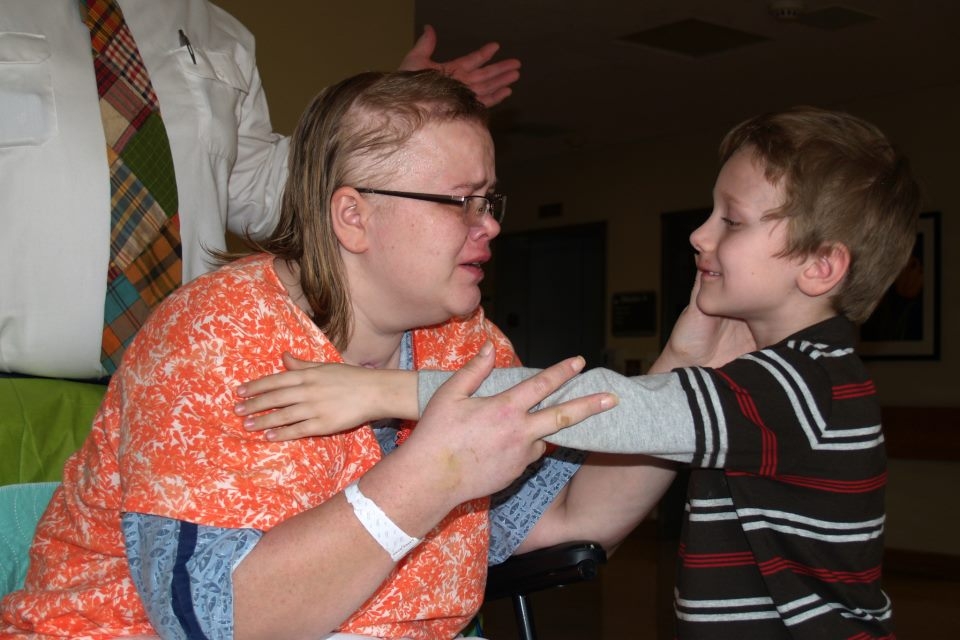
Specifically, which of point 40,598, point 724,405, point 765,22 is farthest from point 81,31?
point 765,22

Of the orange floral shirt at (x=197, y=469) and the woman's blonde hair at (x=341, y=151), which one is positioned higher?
the woman's blonde hair at (x=341, y=151)

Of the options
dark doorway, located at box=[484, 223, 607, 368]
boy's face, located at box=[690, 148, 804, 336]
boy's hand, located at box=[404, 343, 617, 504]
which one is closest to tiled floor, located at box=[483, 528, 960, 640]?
boy's face, located at box=[690, 148, 804, 336]

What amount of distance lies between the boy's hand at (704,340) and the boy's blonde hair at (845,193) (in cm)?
20

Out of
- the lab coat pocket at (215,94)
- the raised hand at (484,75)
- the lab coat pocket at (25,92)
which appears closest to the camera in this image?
the lab coat pocket at (25,92)

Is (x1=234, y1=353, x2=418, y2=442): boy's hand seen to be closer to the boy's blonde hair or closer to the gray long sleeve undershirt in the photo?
the gray long sleeve undershirt

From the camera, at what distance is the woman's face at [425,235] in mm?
1487

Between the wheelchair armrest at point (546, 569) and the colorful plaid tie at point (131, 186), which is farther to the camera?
the colorful plaid tie at point (131, 186)

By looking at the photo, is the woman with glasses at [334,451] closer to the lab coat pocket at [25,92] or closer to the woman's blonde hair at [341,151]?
the woman's blonde hair at [341,151]

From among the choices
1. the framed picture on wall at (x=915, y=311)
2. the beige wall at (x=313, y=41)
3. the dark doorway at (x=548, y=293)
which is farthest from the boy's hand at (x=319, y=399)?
the dark doorway at (x=548, y=293)

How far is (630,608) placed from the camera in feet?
17.9

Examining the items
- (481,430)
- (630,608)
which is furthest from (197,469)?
(630,608)

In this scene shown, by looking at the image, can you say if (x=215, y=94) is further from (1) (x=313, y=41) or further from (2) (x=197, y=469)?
(1) (x=313, y=41)

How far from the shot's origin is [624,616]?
17.1 ft

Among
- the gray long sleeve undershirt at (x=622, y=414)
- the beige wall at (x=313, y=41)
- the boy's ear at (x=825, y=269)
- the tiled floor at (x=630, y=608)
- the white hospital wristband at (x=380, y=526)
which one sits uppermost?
the beige wall at (x=313, y=41)
